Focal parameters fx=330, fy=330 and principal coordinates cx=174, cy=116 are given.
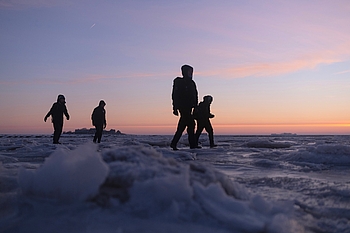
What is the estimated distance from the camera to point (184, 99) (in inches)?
311

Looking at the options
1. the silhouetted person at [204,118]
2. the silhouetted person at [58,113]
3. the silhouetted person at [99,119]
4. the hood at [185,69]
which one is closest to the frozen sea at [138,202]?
the hood at [185,69]

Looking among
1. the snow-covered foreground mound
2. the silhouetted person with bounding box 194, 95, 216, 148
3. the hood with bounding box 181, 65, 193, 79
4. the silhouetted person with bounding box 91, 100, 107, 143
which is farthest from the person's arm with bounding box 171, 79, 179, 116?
the snow-covered foreground mound

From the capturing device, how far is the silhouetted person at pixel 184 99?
784 cm

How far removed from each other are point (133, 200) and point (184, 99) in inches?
254

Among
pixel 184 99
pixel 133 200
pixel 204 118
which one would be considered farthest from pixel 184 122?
pixel 133 200

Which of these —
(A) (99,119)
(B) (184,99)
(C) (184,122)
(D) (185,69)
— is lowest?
(C) (184,122)

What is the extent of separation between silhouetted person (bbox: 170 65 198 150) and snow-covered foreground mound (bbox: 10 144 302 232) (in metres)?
6.15

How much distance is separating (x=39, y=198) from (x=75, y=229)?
15.7 inches

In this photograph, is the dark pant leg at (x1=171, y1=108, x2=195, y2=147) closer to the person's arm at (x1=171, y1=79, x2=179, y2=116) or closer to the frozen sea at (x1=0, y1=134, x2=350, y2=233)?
the person's arm at (x1=171, y1=79, x2=179, y2=116)

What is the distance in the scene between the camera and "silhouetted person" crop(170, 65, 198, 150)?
7842 mm

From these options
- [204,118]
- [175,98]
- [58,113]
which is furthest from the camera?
[58,113]

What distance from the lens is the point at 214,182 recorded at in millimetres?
1627

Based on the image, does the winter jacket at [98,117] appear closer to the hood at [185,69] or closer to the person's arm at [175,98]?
the person's arm at [175,98]

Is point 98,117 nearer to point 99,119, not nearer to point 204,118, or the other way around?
point 99,119
